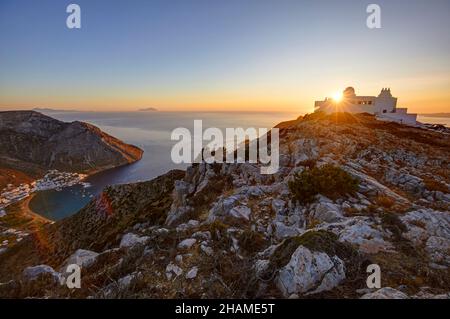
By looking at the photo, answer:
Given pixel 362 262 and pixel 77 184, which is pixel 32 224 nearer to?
pixel 77 184

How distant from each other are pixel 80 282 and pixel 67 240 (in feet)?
127

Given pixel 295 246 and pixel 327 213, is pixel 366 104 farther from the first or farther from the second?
pixel 295 246

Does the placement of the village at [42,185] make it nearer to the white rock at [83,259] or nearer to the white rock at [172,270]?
the white rock at [83,259]

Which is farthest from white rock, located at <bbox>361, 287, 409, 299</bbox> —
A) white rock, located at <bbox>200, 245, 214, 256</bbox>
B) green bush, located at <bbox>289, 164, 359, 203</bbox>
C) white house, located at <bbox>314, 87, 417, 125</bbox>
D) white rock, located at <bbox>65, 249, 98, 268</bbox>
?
white house, located at <bbox>314, 87, 417, 125</bbox>

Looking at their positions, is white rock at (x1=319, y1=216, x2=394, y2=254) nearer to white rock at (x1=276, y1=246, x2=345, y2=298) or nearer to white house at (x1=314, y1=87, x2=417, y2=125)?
white rock at (x1=276, y1=246, x2=345, y2=298)

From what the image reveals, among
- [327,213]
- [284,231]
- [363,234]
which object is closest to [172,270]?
[284,231]

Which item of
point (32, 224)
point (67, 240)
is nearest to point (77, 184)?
point (32, 224)

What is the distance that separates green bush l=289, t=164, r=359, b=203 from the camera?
11227 millimetres

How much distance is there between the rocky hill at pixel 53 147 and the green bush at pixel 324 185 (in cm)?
15592

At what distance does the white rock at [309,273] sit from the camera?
17.5ft

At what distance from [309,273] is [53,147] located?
628ft

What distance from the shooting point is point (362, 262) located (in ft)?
19.8

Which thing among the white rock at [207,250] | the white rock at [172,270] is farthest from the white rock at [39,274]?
the white rock at [207,250]
